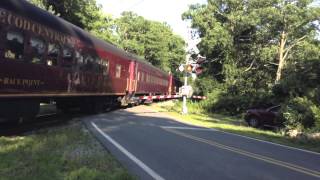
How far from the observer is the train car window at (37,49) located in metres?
15.6

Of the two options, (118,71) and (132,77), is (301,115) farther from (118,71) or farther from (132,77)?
(132,77)

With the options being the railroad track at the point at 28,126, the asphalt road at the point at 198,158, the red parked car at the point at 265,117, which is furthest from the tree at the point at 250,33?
the asphalt road at the point at 198,158

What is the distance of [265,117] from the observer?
27.4 m

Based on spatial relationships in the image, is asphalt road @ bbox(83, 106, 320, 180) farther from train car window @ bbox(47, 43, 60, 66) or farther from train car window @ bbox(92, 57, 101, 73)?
train car window @ bbox(92, 57, 101, 73)

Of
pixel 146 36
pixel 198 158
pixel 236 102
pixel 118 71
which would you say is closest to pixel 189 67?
pixel 118 71

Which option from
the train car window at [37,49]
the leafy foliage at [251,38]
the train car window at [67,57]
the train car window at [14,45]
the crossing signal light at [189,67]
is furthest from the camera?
A: the leafy foliage at [251,38]

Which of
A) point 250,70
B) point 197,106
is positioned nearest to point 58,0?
point 197,106

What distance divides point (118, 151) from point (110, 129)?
5255 millimetres

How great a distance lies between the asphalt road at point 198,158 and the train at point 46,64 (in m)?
2.24

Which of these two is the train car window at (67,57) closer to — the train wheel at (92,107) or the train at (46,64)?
the train at (46,64)

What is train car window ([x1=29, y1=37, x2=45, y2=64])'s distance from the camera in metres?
15.6

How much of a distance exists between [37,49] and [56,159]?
6.57m

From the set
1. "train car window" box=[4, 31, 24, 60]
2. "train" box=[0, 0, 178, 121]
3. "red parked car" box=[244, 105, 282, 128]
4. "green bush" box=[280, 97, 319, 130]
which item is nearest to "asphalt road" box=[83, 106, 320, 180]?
"train" box=[0, 0, 178, 121]

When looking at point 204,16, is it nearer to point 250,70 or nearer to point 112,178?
point 250,70
